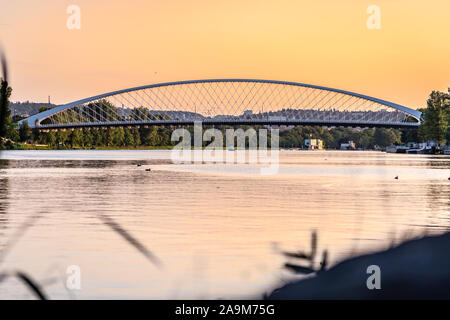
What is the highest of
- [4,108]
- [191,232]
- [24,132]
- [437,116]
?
[437,116]

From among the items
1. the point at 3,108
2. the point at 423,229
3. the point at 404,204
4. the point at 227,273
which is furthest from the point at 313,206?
the point at 3,108

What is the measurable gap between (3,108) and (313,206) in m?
30.1

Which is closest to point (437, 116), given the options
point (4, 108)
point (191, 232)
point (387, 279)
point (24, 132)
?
point (24, 132)

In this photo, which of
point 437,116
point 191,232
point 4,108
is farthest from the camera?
point 437,116

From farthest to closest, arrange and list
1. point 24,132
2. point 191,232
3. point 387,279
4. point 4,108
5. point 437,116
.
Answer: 1. point 437,116
2. point 24,132
3. point 191,232
4. point 387,279
5. point 4,108

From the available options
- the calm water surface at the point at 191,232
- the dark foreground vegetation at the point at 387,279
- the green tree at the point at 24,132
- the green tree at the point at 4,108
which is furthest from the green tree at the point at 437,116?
the green tree at the point at 4,108

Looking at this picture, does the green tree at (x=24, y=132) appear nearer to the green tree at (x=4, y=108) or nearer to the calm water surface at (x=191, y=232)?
the calm water surface at (x=191, y=232)

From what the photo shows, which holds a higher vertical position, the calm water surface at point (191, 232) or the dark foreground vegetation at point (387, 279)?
the dark foreground vegetation at point (387, 279)

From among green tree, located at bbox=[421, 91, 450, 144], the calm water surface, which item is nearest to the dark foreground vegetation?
the calm water surface

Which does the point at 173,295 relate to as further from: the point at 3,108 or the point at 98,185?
the point at 98,185

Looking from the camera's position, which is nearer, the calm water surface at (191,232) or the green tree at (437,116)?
the calm water surface at (191,232)

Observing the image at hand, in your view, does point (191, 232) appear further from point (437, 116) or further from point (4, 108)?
point (437, 116)

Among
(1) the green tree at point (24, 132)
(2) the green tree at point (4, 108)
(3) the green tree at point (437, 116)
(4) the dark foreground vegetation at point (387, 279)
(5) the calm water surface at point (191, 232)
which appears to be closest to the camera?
(2) the green tree at point (4, 108)

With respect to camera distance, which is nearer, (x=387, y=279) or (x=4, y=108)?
(x=4, y=108)
